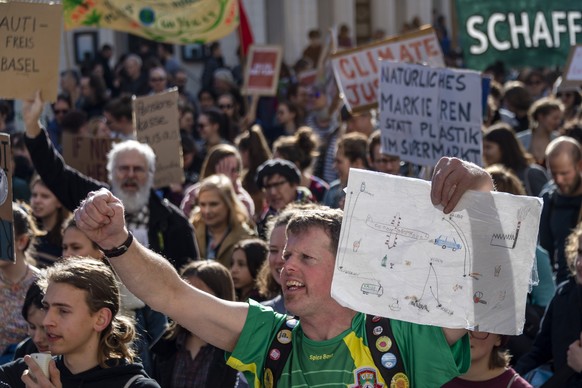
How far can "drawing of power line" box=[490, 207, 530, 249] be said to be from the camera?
3580 mm

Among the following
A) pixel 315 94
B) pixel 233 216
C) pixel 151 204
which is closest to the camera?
pixel 151 204

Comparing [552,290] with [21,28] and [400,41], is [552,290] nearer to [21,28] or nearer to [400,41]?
[21,28]

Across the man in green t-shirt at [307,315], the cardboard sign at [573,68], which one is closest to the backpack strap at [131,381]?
the man in green t-shirt at [307,315]

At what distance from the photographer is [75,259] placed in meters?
4.56

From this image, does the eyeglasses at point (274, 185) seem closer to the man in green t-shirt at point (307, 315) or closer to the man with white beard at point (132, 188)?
the man with white beard at point (132, 188)

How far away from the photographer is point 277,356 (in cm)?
376

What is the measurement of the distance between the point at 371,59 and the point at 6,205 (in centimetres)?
555

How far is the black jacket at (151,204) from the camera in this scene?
6254mm

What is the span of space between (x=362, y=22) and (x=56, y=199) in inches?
1071

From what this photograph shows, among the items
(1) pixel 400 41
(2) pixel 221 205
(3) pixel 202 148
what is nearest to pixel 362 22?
(3) pixel 202 148

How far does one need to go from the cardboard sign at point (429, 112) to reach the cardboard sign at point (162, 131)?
58.4 inches

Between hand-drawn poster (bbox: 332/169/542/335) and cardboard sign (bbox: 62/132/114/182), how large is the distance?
525cm

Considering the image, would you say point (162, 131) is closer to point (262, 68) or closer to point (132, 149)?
point (132, 149)

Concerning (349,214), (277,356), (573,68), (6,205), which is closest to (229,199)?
(6,205)
